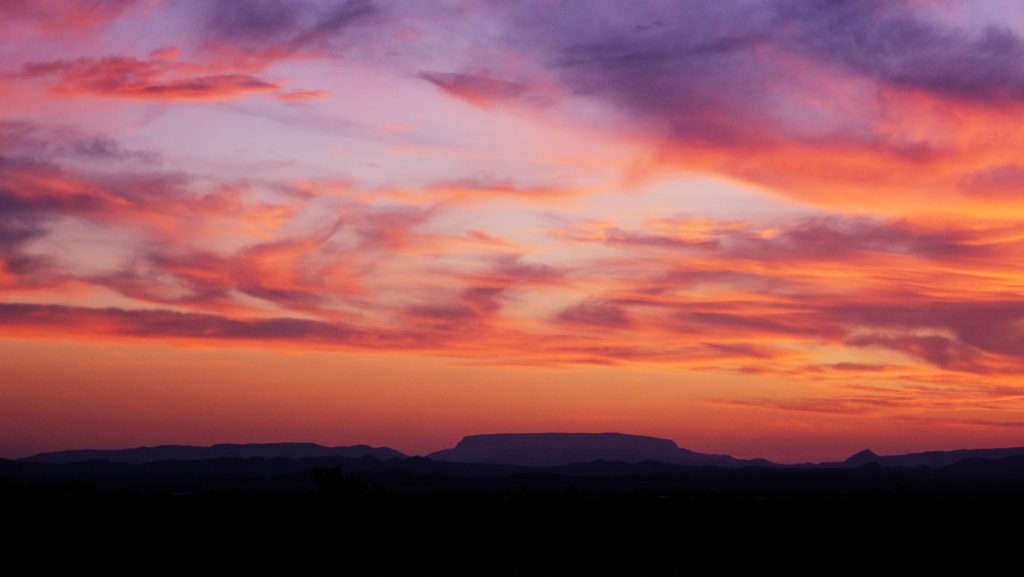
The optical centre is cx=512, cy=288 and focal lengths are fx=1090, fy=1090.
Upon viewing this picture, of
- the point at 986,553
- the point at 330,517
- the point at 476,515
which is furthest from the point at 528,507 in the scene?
the point at 986,553

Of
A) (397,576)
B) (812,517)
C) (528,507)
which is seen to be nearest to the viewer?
(397,576)

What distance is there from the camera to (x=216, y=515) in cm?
7000

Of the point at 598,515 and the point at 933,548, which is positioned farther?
the point at 598,515

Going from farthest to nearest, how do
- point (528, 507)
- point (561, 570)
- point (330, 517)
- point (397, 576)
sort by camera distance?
point (528, 507) → point (330, 517) → point (561, 570) → point (397, 576)

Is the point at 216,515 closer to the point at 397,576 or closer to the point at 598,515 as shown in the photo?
the point at 598,515

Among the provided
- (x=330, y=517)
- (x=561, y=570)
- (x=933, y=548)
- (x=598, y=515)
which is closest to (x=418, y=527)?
(x=330, y=517)

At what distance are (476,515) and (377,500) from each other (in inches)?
467

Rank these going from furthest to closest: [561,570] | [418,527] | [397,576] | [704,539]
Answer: [418,527] < [704,539] < [561,570] < [397,576]

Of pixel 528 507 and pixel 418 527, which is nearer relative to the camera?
pixel 418 527

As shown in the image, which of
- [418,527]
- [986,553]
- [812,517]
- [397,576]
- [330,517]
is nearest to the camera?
[397,576]

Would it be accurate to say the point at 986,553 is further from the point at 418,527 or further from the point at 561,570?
the point at 418,527

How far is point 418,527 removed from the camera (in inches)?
2376

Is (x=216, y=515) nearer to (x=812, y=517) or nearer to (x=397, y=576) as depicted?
(x=397, y=576)

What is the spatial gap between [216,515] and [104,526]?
363 inches
